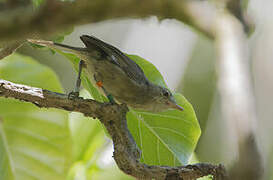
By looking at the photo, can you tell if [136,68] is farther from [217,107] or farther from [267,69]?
[217,107]

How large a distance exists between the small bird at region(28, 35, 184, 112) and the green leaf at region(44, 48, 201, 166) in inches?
3.7

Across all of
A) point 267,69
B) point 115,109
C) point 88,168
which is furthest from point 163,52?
point 115,109

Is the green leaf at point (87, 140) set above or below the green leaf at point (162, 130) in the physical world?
below

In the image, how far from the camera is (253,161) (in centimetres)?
24

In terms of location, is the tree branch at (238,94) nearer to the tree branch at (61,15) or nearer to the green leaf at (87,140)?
the tree branch at (61,15)

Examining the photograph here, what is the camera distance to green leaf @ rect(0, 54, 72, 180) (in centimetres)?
128

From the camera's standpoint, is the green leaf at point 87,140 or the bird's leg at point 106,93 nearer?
the bird's leg at point 106,93

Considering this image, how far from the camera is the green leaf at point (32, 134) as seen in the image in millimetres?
1279

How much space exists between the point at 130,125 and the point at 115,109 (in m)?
0.27

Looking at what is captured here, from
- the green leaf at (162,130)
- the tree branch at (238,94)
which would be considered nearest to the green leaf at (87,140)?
the green leaf at (162,130)

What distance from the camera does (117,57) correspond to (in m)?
0.89

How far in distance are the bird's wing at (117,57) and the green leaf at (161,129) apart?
0.10 m

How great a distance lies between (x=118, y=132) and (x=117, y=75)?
0.16 meters

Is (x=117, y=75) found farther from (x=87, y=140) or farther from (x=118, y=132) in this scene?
(x=87, y=140)
